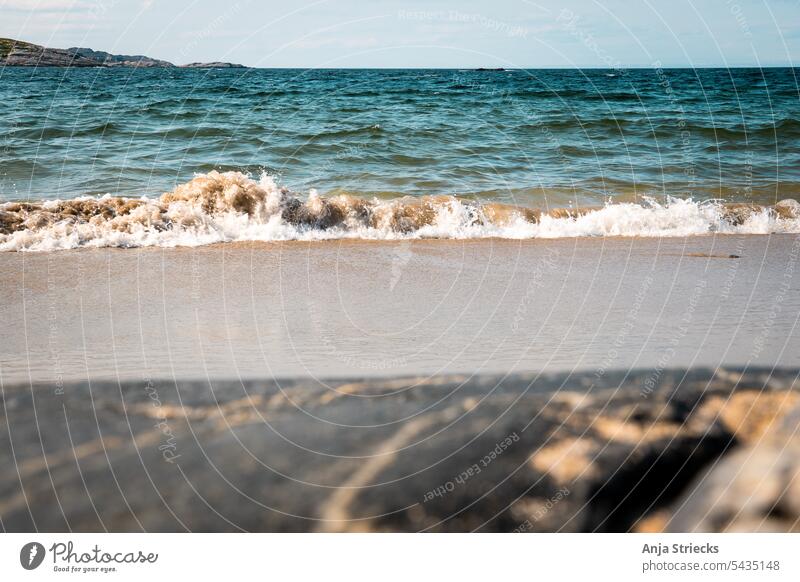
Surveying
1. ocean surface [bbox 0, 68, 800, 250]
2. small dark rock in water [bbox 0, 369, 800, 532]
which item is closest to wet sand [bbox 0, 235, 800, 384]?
small dark rock in water [bbox 0, 369, 800, 532]

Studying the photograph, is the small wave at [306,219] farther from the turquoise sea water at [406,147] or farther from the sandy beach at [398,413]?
the sandy beach at [398,413]

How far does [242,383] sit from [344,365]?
23.2 inches

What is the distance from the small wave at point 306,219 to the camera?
752 cm

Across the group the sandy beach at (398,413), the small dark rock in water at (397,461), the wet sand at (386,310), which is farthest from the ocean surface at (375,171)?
the small dark rock in water at (397,461)

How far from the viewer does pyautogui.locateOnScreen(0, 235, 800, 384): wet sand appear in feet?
10.7

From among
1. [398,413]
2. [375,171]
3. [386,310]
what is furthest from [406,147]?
[398,413]

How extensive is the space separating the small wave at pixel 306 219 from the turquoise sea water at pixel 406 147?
2.53 feet

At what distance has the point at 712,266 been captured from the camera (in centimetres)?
624

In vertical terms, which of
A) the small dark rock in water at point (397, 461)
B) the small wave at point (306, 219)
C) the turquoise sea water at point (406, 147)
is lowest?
the small wave at point (306, 219)

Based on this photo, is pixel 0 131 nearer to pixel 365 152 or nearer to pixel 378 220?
pixel 365 152

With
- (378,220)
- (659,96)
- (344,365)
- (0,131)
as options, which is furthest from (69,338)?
(659,96)

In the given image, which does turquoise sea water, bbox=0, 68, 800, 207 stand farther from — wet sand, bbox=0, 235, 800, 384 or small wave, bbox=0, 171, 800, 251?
wet sand, bbox=0, 235, 800, 384

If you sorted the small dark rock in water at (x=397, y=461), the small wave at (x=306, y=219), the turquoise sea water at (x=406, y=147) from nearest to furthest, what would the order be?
1. the small dark rock in water at (x=397, y=461)
2. the small wave at (x=306, y=219)
3. the turquoise sea water at (x=406, y=147)

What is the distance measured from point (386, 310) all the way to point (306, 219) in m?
4.04
